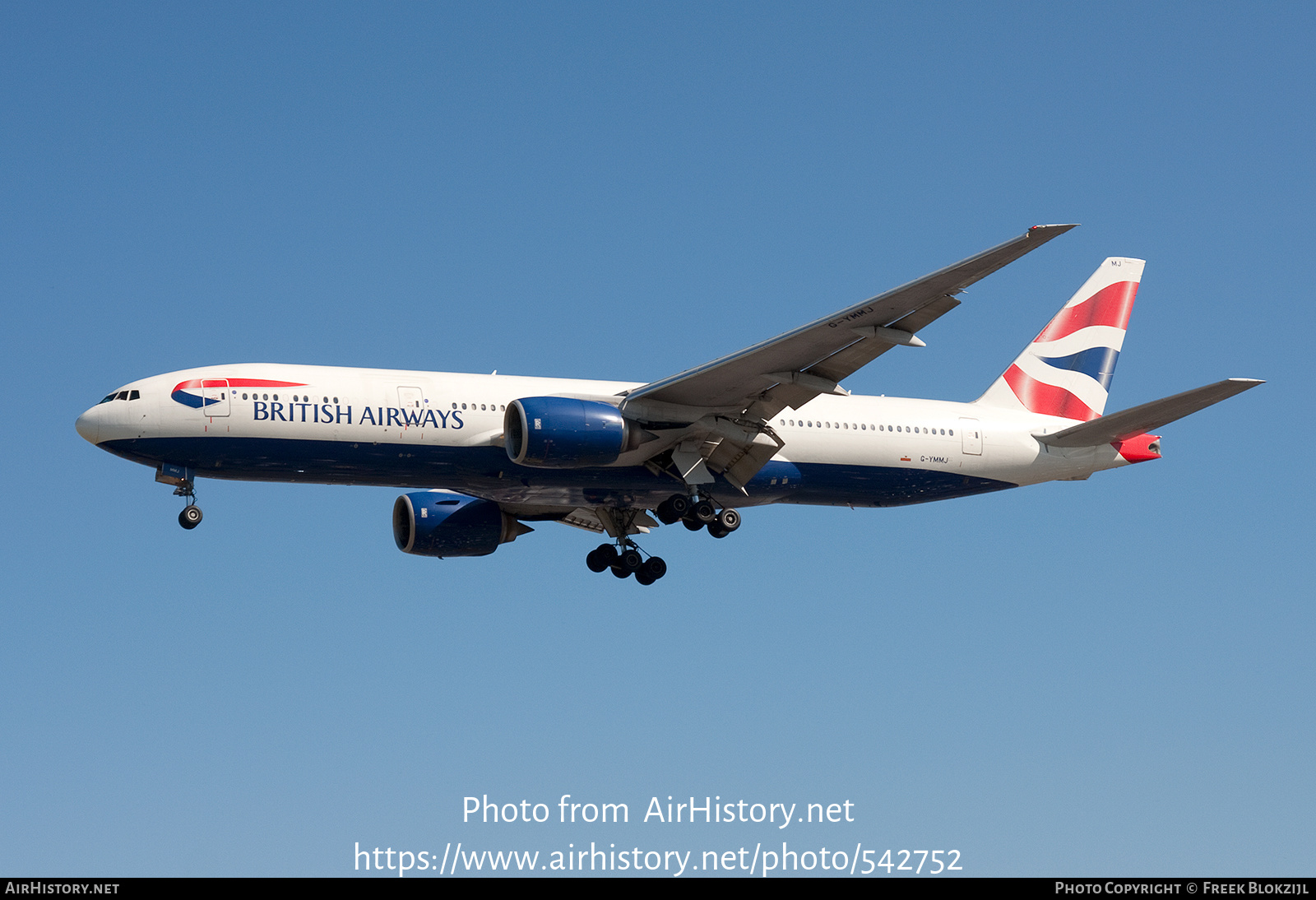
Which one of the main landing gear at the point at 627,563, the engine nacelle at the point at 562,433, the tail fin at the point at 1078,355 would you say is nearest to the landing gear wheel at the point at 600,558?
the main landing gear at the point at 627,563

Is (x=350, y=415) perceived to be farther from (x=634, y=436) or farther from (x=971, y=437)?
(x=971, y=437)

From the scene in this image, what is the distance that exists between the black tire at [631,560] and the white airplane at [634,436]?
4 centimetres

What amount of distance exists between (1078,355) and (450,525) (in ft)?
57.9

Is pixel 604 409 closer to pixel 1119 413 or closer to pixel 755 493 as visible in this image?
pixel 755 493

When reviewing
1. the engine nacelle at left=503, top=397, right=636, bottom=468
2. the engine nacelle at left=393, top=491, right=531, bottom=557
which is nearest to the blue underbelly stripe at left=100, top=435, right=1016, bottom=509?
the engine nacelle at left=503, top=397, right=636, bottom=468

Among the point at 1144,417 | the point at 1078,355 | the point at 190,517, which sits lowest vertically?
the point at 190,517

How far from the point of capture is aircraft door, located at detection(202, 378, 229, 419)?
29953 mm

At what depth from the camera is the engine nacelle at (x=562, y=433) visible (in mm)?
30062

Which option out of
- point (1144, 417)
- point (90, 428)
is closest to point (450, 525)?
point (90, 428)

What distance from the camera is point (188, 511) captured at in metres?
30.9

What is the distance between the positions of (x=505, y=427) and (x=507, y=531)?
24.5 feet

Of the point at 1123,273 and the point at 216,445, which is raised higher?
the point at 1123,273
